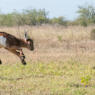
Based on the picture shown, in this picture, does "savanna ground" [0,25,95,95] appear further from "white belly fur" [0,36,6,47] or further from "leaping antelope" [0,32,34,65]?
"white belly fur" [0,36,6,47]

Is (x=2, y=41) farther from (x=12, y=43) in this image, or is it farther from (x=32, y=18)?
(x=32, y=18)

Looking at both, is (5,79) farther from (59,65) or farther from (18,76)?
(59,65)

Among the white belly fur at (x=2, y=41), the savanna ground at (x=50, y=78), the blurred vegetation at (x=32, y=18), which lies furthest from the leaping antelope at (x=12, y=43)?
the blurred vegetation at (x=32, y=18)

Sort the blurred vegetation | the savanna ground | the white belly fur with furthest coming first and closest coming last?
the blurred vegetation
the white belly fur
the savanna ground

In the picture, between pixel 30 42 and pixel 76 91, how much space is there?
3680mm

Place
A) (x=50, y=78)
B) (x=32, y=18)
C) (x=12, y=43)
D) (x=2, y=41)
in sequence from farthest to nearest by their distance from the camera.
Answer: (x=32, y=18) < (x=12, y=43) < (x=2, y=41) < (x=50, y=78)

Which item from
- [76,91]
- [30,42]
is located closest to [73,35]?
[30,42]

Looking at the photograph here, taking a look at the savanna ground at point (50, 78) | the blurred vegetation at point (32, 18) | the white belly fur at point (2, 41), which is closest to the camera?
the savanna ground at point (50, 78)

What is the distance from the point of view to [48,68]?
Result: 11.0m

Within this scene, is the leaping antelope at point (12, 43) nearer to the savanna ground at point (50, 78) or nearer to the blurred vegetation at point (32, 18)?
the savanna ground at point (50, 78)

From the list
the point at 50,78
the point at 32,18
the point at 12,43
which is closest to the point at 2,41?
the point at 12,43

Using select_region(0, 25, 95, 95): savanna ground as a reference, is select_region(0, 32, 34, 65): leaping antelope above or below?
above

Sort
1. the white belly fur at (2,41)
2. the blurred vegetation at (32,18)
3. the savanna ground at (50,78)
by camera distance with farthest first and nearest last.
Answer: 1. the blurred vegetation at (32,18)
2. the white belly fur at (2,41)
3. the savanna ground at (50,78)

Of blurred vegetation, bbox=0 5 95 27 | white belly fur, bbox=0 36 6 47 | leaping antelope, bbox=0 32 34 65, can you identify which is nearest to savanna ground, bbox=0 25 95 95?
leaping antelope, bbox=0 32 34 65
